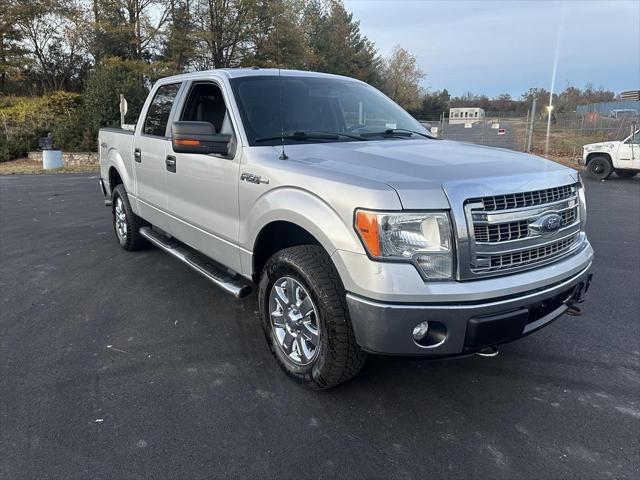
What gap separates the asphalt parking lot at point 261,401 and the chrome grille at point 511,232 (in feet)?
2.27

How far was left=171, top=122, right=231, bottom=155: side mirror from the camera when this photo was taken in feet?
11.0

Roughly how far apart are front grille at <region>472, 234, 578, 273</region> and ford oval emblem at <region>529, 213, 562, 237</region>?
0.08 m

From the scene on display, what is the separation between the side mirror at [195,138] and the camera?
11.0 feet

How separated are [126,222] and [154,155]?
60.7 inches

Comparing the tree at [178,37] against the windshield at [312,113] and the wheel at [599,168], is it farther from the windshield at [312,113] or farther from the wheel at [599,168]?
the windshield at [312,113]

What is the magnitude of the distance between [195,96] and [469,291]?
10.2 ft

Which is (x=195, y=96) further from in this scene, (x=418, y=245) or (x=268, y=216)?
(x=418, y=245)

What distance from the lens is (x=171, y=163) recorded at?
4465 millimetres

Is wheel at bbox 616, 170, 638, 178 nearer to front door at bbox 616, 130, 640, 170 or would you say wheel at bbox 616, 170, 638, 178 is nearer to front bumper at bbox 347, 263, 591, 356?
front door at bbox 616, 130, 640, 170

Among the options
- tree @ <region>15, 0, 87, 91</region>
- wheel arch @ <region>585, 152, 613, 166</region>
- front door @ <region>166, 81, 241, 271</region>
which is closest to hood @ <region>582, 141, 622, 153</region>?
wheel arch @ <region>585, 152, 613, 166</region>

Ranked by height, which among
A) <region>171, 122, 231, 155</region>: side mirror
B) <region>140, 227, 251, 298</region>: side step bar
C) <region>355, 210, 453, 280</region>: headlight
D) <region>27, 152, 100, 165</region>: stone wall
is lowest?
<region>27, 152, 100, 165</region>: stone wall

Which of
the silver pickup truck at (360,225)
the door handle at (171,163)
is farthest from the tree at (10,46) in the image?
the silver pickup truck at (360,225)

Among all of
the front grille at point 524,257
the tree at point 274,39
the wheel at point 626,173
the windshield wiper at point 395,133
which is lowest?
the wheel at point 626,173

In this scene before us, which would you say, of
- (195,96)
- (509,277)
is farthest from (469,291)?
(195,96)
